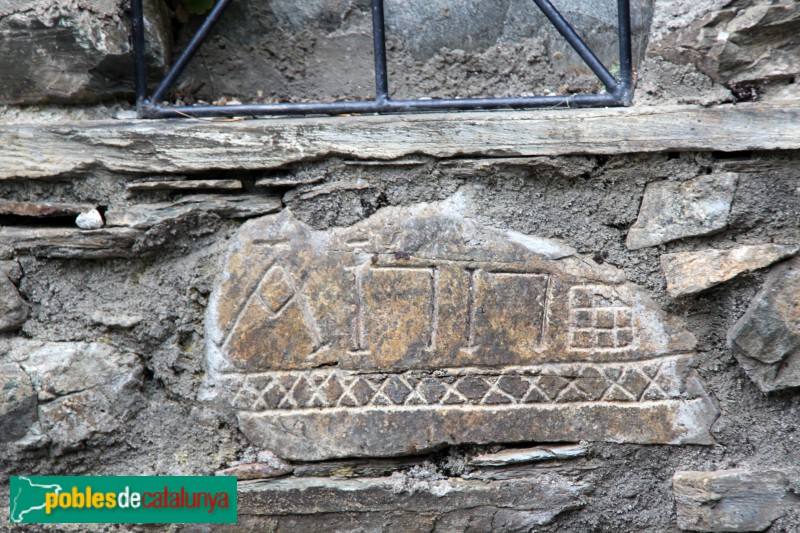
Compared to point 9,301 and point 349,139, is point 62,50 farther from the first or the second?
point 349,139

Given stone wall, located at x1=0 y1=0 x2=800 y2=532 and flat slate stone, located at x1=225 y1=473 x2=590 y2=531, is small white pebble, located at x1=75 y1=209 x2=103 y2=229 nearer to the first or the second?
stone wall, located at x1=0 y1=0 x2=800 y2=532

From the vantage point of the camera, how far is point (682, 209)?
167cm

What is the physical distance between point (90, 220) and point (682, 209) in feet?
4.81

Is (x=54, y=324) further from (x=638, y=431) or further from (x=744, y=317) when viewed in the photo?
(x=744, y=317)

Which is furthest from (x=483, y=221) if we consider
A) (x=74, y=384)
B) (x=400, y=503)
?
(x=74, y=384)

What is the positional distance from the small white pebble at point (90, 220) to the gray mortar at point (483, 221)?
0.05m

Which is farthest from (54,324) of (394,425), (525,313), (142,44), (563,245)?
(563,245)

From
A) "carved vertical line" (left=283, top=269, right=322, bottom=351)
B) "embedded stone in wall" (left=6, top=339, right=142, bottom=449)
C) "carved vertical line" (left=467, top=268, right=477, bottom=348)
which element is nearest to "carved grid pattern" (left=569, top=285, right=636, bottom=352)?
"carved vertical line" (left=467, top=268, right=477, bottom=348)

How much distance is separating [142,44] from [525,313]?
46.7 inches

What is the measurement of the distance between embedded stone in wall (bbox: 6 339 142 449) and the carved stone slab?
29 cm

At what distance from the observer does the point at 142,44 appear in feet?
5.71

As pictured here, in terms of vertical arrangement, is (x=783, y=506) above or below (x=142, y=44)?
below

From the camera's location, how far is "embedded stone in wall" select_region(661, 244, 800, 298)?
1.65m

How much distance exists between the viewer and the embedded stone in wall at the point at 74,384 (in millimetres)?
1722
